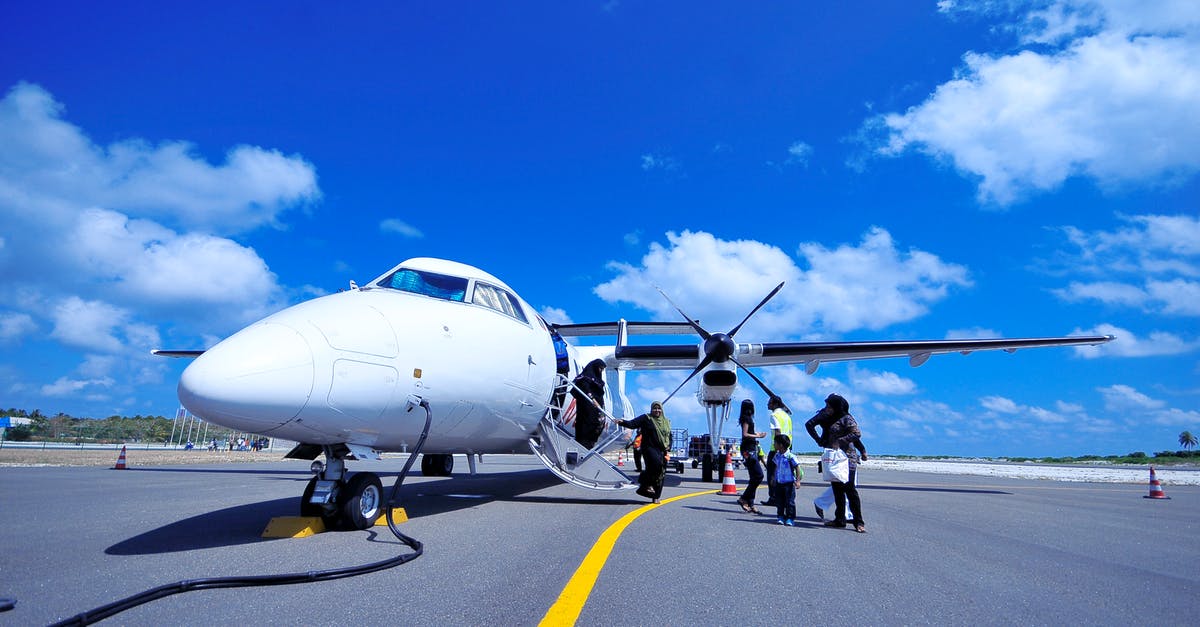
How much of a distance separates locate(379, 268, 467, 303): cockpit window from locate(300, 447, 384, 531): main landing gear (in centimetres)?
198

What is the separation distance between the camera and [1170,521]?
896 cm

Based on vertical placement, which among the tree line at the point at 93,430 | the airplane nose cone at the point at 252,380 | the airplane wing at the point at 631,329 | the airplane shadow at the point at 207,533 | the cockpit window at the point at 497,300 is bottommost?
the tree line at the point at 93,430

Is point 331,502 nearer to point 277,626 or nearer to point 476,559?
point 476,559

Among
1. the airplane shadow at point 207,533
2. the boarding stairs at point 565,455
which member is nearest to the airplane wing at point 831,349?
the boarding stairs at point 565,455

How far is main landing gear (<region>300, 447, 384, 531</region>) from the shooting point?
594 centimetres

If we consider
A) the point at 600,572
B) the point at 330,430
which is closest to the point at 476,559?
the point at 600,572

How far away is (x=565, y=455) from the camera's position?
980 centimetres

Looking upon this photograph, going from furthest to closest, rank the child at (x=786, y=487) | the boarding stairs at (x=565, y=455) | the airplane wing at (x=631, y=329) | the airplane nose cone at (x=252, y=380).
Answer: the airplane wing at (x=631, y=329), the boarding stairs at (x=565, y=455), the child at (x=786, y=487), the airplane nose cone at (x=252, y=380)

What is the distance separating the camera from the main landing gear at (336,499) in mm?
5941

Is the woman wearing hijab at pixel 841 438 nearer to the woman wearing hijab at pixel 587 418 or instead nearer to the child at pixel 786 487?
the child at pixel 786 487

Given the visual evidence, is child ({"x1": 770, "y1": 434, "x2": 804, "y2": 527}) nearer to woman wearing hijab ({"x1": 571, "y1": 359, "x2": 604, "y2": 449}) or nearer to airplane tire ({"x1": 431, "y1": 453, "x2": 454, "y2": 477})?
woman wearing hijab ({"x1": 571, "y1": 359, "x2": 604, "y2": 449})

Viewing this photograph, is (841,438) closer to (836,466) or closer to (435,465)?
(836,466)

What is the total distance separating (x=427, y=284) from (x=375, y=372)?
73.2 inches

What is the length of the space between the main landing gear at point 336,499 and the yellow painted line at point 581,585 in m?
2.39
